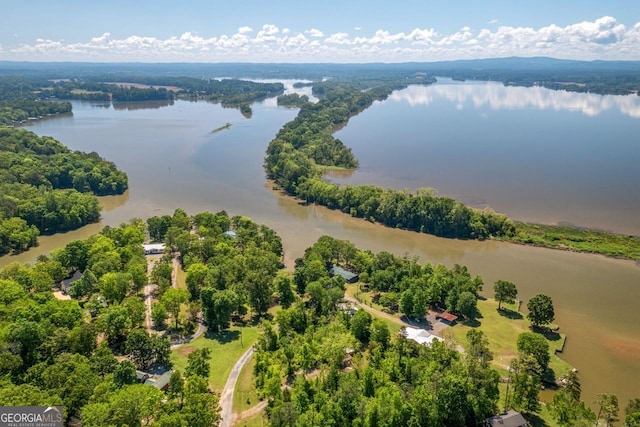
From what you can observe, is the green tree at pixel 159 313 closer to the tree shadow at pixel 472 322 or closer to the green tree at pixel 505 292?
the tree shadow at pixel 472 322

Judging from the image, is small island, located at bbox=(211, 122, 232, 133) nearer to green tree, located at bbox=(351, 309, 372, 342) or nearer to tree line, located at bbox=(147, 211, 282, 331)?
tree line, located at bbox=(147, 211, 282, 331)

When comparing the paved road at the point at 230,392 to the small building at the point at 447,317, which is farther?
the small building at the point at 447,317

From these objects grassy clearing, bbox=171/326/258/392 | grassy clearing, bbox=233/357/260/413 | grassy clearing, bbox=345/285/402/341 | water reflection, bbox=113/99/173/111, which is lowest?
grassy clearing, bbox=233/357/260/413

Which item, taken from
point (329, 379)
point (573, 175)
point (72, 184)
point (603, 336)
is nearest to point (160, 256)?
point (329, 379)

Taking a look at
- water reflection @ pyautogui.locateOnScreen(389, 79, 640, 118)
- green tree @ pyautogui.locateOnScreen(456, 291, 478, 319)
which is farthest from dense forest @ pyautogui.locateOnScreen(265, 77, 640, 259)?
water reflection @ pyautogui.locateOnScreen(389, 79, 640, 118)

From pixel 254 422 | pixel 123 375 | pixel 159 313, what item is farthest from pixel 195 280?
pixel 254 422

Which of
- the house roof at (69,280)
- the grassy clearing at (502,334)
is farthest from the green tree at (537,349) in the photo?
the house roof at (69,280)
